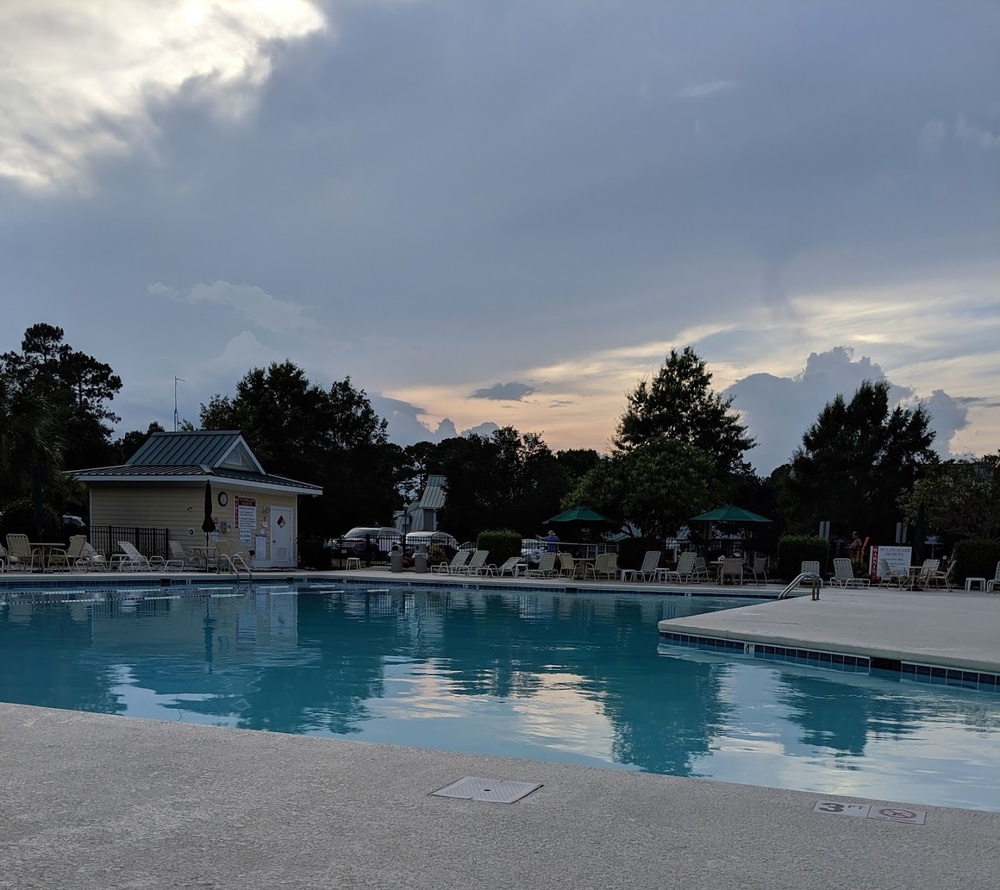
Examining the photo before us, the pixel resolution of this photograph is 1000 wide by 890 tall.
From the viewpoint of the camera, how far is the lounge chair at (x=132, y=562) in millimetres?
23266

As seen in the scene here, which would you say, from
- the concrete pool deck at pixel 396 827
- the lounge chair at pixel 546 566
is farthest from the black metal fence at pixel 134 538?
the concrete pool deck at pixel 396 827

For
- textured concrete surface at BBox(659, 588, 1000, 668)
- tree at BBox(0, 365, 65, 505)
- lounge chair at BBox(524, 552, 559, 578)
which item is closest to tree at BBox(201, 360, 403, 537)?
lounge chair at BBox(524, 552, 559, 578)

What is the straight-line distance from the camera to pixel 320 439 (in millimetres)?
42906

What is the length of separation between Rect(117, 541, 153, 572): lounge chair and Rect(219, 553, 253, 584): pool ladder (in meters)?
1.83

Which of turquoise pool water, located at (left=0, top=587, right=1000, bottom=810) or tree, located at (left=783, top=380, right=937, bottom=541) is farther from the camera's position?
tree, located at (left=783, top=380, right=937, bottom=541)

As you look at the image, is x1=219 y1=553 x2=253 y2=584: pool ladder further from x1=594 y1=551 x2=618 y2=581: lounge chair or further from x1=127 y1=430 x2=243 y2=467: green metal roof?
x1=594 y1=551 x2=618 y2=581: lounge chair

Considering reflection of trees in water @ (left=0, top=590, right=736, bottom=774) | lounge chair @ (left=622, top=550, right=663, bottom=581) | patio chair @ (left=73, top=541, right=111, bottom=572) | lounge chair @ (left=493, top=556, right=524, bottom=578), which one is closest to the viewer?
reflection of trees in water @ (left=0, top=590, right=736, bottom=774)

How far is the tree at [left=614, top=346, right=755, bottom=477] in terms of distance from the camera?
43375 millimetres

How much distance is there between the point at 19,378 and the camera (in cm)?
5288

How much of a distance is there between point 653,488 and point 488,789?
25.6 metres

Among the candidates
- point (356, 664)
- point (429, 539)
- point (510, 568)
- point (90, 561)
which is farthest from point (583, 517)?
point (356, 664)

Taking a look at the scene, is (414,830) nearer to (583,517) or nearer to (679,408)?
(583,517)

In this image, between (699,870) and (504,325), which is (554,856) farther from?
(504,325)

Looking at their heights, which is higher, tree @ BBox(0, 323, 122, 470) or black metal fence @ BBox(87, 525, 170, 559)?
tree @ BBox(0, 323, 122, 470)
